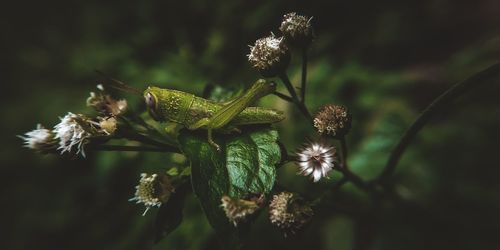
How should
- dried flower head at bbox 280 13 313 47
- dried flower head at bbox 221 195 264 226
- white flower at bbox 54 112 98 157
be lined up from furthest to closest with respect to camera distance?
dried flower head at bbox 280 13 313 47
white flower at bbox 54 112 98 157
dried flower head at bbox 221 195 264 226

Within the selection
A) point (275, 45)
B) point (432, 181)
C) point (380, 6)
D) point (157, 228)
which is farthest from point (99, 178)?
point (380, 6)

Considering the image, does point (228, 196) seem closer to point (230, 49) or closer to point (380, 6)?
point (230, 49)

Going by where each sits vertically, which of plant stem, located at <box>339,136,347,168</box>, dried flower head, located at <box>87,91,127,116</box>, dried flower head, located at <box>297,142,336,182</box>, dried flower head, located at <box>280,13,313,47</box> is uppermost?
dried flower head, located at <box>280,13,313,47</box>

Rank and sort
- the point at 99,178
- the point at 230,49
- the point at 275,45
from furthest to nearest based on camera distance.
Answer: the point at 230,49
the point at 99,178
the point at 275,45

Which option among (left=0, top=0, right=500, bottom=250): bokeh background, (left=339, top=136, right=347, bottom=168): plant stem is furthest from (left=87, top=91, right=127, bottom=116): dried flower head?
(left=339, top=136, right=347, bottom=168): plant stem

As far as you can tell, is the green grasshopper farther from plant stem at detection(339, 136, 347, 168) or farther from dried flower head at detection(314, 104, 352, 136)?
plant stem at detection(339, 136, 347, 168)

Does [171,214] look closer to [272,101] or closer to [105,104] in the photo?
[105,104]

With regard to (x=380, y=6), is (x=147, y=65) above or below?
below

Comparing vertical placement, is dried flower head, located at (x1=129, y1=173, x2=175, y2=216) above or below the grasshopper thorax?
below
